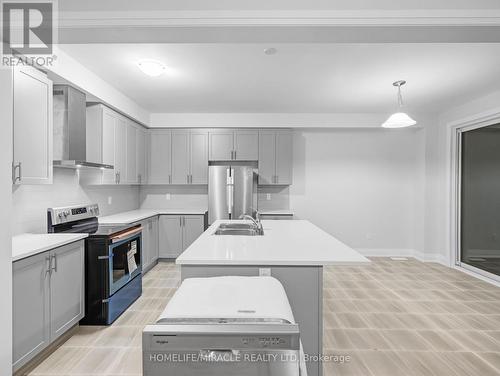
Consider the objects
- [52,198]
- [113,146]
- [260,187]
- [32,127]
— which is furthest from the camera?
[260,187]

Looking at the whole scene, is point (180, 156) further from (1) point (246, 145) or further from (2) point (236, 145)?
(1) point (246, 145)

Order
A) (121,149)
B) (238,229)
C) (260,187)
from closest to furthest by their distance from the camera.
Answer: (238,229)
(121,149)
(260,187)

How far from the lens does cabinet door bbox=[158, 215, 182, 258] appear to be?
191 inches

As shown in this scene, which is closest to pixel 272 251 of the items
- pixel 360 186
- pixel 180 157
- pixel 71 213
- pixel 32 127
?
pixel 32 127

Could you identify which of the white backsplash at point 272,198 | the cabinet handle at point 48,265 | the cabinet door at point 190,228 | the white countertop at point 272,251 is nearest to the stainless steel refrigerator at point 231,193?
the cabinet door at point 190,228

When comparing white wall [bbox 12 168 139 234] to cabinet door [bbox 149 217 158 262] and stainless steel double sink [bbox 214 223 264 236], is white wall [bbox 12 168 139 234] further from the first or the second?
stainless steel double sink [bbox 214 223 264 236]

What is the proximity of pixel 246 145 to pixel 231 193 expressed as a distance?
0.96 meters

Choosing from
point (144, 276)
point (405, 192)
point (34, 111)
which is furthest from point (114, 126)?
point (405, 192)

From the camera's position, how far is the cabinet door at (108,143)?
3.70 metres

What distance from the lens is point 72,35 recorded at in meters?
1.84

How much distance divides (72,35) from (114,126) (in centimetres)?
224

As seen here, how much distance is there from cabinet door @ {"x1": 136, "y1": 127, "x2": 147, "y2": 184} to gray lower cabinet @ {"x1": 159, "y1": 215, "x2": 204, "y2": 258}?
755 mm

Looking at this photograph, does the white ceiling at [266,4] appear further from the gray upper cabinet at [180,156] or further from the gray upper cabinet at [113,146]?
the gray upper cabinet at [180,156]

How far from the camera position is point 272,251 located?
6.26 ft
